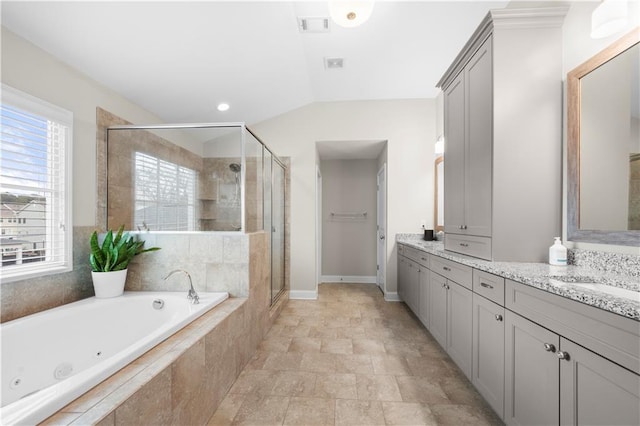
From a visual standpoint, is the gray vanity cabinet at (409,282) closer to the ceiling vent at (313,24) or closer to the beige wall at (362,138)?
the beige wall at (362,138)

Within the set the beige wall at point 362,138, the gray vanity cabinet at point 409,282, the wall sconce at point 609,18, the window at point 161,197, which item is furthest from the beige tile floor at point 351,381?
the wall sconce at point 609,18

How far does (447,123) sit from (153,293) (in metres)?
2.98

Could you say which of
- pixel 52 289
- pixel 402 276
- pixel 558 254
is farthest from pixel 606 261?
pixel 52 289

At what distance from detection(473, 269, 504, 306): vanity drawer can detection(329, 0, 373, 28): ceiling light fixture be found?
6.30ft

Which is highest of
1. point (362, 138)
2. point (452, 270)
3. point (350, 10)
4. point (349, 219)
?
point (350, 10)

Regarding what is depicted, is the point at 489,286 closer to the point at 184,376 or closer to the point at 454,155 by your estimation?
the point at 454,155

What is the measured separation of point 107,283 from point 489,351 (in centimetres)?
269

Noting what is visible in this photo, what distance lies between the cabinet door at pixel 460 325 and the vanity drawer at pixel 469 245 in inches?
10.7

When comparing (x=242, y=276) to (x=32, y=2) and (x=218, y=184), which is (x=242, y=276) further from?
(x=32, y=2)

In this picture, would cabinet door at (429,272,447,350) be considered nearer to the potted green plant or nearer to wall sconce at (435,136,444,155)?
wall sconce at (435,136,444,155)

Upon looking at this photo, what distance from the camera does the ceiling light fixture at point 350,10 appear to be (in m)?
1.81

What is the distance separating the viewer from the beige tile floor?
1537mm

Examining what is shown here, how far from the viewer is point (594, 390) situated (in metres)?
0.93

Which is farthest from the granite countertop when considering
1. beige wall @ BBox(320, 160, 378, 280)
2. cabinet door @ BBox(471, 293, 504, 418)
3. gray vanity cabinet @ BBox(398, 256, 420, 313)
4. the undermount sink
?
beige wall @ BBox(320, 160, 378, 280)
